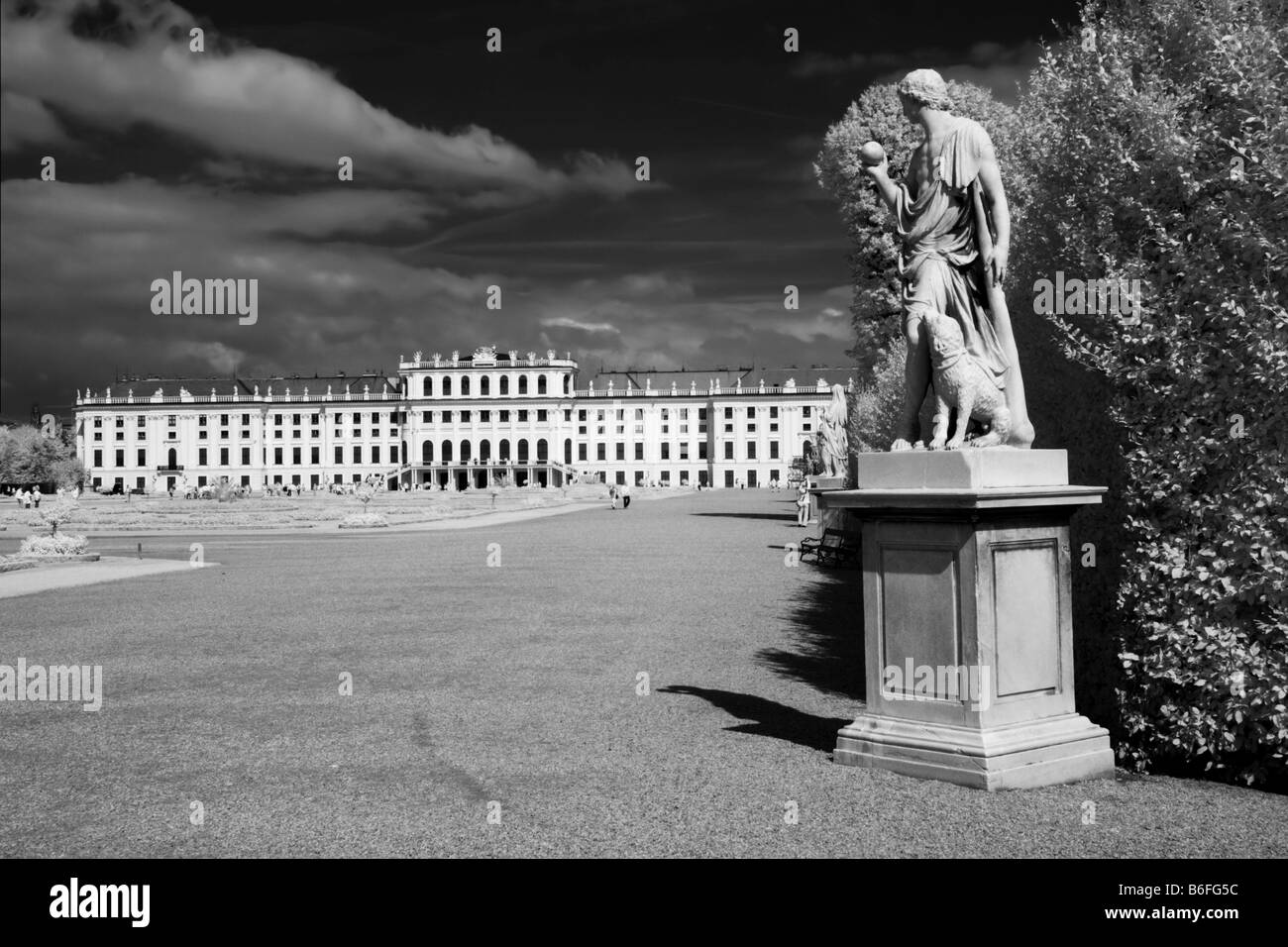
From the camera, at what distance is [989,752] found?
5.73 metres

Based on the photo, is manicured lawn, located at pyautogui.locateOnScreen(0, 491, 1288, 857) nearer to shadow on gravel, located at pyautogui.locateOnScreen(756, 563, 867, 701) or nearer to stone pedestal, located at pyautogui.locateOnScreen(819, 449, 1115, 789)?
shadow on gravel, located at pyautogui.locateOnScreen(756, 563, 867, 701)

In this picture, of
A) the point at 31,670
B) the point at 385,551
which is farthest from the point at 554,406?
the point at 31,670

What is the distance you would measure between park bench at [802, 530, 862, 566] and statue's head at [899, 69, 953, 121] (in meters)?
13.4

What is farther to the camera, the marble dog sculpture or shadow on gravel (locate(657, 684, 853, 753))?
shadow on gravel (locate(657, 684, 853, 753))

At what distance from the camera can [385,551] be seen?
24.6 m

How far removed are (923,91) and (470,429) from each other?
415 feet

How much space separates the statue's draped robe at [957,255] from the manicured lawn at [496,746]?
8.36ft

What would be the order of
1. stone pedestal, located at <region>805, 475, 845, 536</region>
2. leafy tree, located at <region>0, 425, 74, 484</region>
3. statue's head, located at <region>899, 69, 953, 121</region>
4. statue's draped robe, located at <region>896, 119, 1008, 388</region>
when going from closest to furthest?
statue's draped robe, located at <region>896, 119, 1008, 388</region> → statue's head, located at <region>899, 69, 953, 121</region> → stone pedestal, located at <region>805, 475, 845, 536</region> → leafy tree, located at <region>0, 425, 74, 484</region>

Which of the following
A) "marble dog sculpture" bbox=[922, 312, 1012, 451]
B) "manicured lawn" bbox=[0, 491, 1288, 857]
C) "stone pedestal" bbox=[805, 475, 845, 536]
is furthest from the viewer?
"stone pedestal" bbox=[805, 475, 845, 536]

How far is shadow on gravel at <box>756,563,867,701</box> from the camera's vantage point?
30.6 feet

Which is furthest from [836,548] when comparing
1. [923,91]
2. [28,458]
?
[28,458]

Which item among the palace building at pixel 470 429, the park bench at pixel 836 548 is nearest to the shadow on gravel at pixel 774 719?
the park bench at pixel 836 548

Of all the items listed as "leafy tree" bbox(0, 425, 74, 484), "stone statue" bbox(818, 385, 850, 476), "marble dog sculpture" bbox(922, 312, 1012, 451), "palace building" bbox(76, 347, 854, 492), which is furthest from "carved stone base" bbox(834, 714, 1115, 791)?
"palace building" bbox(76, 347, 854, 492)
